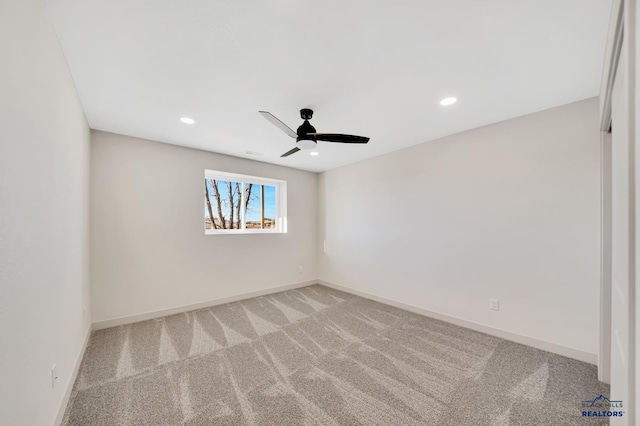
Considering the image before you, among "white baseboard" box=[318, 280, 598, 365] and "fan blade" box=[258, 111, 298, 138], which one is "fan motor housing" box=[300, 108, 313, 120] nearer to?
"fan blade" box=[258, 111, 298, 138]

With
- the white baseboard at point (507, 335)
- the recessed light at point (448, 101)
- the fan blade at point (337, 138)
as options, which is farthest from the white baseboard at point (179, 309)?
the recessed light at point (448, 101)

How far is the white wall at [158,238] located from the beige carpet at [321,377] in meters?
0.48

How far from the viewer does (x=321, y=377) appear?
196 cm

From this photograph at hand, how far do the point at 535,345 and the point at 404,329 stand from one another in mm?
1262

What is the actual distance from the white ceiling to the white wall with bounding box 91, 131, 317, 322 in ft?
2.11

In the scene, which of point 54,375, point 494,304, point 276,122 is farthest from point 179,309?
point 494,304

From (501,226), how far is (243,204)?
381cm

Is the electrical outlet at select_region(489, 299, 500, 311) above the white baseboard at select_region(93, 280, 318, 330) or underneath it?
above

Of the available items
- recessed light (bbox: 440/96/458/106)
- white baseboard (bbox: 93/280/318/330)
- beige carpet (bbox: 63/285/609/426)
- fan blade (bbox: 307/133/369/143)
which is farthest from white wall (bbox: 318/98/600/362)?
white baseboard (bbox: 93/280/318/330)

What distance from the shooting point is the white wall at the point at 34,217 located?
0.94 m

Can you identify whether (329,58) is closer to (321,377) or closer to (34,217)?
(34,217)

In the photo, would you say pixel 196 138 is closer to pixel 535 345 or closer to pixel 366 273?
pixel 366 273

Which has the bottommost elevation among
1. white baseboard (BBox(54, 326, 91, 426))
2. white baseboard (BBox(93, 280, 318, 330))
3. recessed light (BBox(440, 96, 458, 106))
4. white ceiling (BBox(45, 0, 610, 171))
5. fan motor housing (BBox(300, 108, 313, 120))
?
white baseboard (BBox(93, 280, 318, 330))

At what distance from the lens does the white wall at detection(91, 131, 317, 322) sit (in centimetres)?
289
